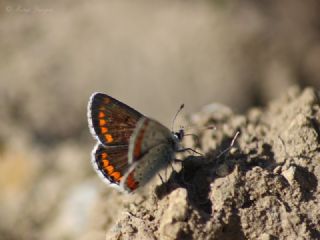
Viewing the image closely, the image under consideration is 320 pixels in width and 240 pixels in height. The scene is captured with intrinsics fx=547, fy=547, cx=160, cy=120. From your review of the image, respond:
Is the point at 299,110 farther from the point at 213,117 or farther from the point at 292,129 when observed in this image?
the point at 213,117

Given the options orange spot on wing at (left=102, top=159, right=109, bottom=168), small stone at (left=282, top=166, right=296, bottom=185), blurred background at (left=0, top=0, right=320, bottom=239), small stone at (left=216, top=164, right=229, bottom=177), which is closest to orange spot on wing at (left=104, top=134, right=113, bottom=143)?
orange spot on wing at (left=102, top=159, right=109, bottom=168)

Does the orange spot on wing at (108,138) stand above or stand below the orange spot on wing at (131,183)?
above

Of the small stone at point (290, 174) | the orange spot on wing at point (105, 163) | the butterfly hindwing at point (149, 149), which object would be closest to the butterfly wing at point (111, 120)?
the orange spot on wing at point (105, 163)

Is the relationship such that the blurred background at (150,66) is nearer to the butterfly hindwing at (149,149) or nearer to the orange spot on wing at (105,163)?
the orange spot on wing at (105,163)

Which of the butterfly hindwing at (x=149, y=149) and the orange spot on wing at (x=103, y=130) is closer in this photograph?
the butterfly hindwing at (x=149, y=149)

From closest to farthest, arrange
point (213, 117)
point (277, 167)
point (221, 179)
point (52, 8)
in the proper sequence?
1. point (221, 179)
2. point (277, 167)
3. point (213, 117)
4. point (52, 8)

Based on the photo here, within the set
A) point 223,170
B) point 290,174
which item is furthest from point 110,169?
point 290,174

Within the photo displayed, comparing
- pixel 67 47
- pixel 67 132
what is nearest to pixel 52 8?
pixel 67 47
